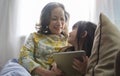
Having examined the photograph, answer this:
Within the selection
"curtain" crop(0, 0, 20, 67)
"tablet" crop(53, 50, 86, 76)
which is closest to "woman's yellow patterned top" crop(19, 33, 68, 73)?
"tablet" crop(53, 50, 86, 76)

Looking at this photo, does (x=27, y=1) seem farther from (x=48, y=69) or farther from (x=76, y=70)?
(x=76, y=70)

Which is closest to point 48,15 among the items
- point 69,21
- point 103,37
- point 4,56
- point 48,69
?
point 69,21

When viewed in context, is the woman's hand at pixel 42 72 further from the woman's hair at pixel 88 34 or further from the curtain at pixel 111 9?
the curtain at pixel 111 9

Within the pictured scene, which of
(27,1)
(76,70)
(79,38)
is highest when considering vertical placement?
(27,1)

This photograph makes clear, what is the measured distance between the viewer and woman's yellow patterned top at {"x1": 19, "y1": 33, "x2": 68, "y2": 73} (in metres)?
1.56

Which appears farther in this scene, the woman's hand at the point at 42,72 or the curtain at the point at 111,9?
the curtain at the point at 111,9

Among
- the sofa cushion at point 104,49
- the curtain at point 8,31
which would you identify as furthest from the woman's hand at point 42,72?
the curtain at point 8,31

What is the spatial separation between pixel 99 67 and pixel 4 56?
1.35m

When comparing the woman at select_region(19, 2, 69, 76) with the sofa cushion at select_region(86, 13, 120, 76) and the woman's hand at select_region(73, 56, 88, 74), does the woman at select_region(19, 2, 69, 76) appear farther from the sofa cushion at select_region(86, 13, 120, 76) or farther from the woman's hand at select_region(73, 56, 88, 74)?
the sofa cushion at select_region(86, 13, 120, 76)

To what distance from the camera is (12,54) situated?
210 centimetres

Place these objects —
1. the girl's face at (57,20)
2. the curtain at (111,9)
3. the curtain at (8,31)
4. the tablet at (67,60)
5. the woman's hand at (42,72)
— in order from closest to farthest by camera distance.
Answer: the tablet at (67,60)
the woman's hand at (42,72)
the girl's face at (57,20)
the curtain at (111,9)
the curtain at (8,31)

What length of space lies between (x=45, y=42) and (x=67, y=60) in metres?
0.54

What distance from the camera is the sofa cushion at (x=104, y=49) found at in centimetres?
91

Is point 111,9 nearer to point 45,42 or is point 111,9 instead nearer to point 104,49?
point 45,42
